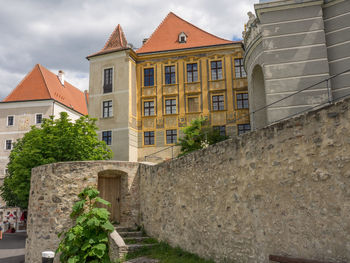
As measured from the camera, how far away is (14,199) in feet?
93.9

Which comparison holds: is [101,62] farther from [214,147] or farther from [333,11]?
[214,147]

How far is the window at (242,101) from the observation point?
24.7 m

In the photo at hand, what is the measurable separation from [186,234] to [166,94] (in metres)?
16.1

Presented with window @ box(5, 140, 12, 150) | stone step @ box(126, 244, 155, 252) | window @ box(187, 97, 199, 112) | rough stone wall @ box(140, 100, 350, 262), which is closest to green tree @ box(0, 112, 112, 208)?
window @ box(187, 97, 199, 112)

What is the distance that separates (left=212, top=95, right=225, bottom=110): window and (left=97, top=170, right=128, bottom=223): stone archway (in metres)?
11.4

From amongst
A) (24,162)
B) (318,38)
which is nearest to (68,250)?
(24,162)

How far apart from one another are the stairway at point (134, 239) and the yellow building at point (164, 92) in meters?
10.4

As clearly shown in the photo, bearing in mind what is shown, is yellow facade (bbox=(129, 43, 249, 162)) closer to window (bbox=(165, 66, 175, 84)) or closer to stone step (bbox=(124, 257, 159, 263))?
window (bbox=(165, 66, 175, 84))

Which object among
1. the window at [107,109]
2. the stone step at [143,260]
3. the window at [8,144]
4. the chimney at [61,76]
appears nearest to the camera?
the stone step at [143,260]

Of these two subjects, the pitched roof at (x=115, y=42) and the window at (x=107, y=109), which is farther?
the pitched roof at (x=115, y=42)

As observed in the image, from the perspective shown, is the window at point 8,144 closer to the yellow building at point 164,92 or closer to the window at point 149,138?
the yellow building at point 164,92

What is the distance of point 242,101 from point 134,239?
14280 mm

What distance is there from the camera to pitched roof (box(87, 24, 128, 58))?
90.9 feet

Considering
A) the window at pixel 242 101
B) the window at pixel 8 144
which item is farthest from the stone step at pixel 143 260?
the window at pixel 8 144
